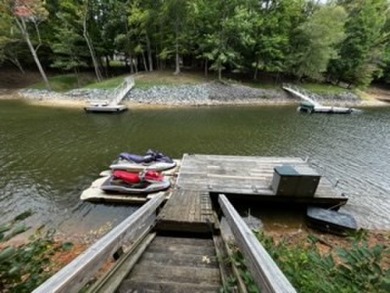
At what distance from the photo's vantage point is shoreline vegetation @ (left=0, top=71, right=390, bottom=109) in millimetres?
21906

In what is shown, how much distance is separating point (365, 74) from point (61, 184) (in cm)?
3457

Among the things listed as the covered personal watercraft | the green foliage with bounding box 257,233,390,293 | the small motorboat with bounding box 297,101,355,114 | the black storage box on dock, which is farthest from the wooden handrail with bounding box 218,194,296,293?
the small motorboat with bounding box 297,101,355,114

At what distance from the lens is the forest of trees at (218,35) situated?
81.6 feet

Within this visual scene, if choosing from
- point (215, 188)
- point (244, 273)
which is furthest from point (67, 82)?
point (244, 273)

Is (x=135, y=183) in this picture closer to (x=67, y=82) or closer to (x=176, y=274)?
(x=176, y=274)

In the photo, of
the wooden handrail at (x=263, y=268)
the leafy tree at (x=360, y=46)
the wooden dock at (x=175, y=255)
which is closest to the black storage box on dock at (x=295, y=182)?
the wooden dock at (x=175, y=255)

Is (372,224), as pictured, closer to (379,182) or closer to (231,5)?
(379,182)

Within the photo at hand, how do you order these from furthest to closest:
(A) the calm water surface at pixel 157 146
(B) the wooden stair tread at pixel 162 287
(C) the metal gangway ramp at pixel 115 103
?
(C) the metal gangway ramp at pixel 115 103, (A) the calm water surface at pixel 157 146, (B) the wooden stair tread at pixel 162 287

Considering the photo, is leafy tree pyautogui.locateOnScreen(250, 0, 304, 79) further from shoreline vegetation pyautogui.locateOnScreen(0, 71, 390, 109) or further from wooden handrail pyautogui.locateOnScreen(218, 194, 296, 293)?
wooden handrail pyautogui.locateOnScreen(218, 194, 296, 293)

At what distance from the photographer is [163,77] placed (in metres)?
25.7

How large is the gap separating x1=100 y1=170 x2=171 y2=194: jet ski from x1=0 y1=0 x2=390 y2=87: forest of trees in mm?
20625

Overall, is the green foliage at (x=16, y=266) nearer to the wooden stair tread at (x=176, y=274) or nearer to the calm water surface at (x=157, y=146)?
the wooden stair tread at (x=176, y=274)

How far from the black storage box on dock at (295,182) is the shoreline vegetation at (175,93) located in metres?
15.7

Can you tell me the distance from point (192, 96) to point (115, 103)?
7007 mm
